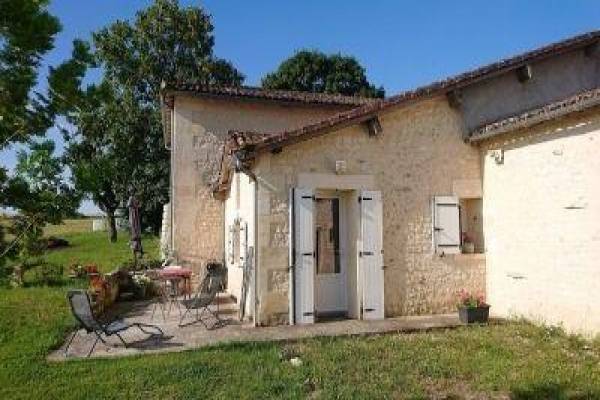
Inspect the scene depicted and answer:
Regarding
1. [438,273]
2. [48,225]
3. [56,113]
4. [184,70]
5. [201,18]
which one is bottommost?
[438,273]

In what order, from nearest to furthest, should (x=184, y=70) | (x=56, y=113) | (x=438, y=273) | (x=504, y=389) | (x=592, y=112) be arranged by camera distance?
1. (x=56, y=113)
2. (x=504, y=389)
3. (x=592, y=112)
4. (x=438, y=273)
5. (x=184, y=70)

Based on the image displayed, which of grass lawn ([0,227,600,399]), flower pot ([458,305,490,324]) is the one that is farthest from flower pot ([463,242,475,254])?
grass lawn ([0,227,600,399])

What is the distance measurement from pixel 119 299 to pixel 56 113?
1106cm

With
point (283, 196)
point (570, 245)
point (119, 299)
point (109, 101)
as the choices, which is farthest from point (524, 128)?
point (119, 299)

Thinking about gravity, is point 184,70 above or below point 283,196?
above

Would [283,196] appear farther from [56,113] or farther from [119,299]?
[56,113]

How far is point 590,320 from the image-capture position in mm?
7477

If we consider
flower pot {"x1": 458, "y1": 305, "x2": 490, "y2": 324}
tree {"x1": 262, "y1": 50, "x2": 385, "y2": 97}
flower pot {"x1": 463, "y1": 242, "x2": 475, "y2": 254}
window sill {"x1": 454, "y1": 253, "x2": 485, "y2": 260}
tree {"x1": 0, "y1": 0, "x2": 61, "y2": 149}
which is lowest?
flower pot {"x1": 458, "y1": 305, "x2": 490, "y2": 324}

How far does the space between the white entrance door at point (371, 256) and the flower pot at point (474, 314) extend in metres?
1.31

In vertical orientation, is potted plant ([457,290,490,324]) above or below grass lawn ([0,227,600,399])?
above

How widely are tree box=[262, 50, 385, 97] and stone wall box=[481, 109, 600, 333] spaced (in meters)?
21.1

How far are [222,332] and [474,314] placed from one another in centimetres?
407

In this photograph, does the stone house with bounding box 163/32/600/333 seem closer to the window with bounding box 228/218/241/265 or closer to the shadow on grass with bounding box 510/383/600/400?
the window with bounding box 228/218/241/265

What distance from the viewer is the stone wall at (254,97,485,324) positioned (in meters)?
8.96
